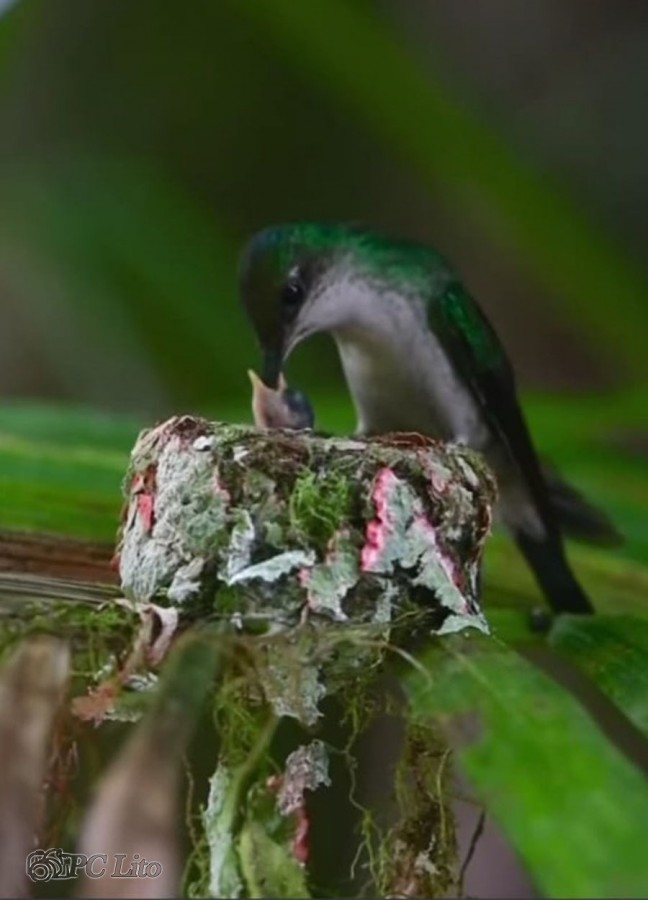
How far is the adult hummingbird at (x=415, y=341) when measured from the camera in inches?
94.1

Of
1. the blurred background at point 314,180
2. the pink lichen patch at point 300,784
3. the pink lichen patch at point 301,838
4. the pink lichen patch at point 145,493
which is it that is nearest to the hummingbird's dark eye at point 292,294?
the blurred background at point 314,180

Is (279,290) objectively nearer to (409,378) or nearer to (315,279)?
(315,279)

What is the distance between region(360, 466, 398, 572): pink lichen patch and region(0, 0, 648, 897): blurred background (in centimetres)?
79

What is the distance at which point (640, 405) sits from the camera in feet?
8.92

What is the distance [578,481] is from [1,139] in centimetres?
302

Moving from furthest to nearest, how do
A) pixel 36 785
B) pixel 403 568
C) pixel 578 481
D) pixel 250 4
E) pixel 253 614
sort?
pixel 250 4, pixel 578 481, pixel 403 568, pixel 253 614, pixel 36 785

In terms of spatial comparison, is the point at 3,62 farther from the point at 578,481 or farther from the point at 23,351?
the point at 578,481

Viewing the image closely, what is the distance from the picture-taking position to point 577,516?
2482 millimetres

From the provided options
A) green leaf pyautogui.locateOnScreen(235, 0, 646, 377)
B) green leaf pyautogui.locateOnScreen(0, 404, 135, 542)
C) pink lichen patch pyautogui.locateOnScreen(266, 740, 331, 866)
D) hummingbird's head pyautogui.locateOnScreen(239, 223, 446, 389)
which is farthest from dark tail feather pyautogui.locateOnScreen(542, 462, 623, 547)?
pink lichen patch pyautogui.locateOnScreen(266, 740, 331, 866)

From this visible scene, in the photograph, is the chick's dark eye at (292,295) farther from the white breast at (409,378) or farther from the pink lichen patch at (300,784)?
the pink lichen patch at (300,784)

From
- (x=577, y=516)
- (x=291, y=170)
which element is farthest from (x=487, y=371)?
(x=291, y=170)

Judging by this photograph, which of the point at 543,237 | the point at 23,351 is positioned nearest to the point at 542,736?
the point at 543,237

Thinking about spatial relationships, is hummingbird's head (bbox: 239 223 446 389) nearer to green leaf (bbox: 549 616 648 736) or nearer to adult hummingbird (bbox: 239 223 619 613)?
adult hummingbird (bbox: 239 223 619 613)

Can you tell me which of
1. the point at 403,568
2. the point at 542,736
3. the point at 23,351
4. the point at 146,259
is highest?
the point at 542,736
